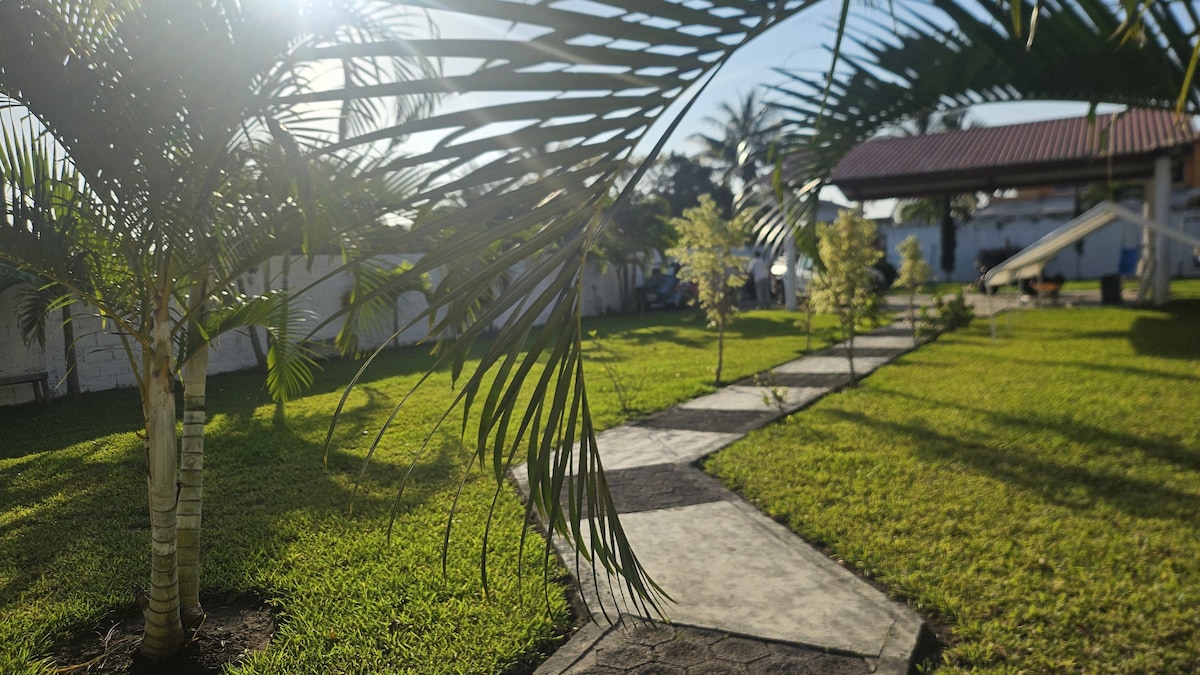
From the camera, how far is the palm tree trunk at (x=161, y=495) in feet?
8.48

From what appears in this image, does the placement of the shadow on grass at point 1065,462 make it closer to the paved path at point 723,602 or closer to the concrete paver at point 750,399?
the concrete paver at point 750,399

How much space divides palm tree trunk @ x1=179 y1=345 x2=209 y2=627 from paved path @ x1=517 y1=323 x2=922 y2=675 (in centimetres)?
139

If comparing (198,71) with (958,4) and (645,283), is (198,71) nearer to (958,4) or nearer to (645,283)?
(958,4)

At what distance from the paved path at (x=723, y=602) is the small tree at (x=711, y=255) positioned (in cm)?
365

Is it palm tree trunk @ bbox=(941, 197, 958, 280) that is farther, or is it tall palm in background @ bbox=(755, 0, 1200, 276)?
palm tree trunk @ bbox=(941, 197, 958, 280)

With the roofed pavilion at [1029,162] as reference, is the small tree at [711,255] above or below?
below

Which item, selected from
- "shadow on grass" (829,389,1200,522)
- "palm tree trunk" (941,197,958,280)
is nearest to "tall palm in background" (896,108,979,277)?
"palm tree trunk" (941,197,958,280)

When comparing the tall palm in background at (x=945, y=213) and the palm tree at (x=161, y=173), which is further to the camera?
the tall palm in background at (x=945, y=213)

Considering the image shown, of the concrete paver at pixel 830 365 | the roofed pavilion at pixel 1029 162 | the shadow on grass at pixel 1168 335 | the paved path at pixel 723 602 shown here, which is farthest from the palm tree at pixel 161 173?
the roofed pavilion at pixel 1029 162

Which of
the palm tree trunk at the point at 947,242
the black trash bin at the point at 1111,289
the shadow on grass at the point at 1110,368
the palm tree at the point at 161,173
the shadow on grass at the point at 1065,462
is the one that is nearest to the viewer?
the palm tree at the point at 161,173

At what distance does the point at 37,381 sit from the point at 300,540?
570 cm

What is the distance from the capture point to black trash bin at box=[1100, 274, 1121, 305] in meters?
15.1

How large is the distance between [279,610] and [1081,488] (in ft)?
14.4

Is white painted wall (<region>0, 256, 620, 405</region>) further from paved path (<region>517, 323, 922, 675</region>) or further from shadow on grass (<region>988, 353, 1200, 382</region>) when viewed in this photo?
shadow on grass (<region>988, 353, 1200, 382</region>)
